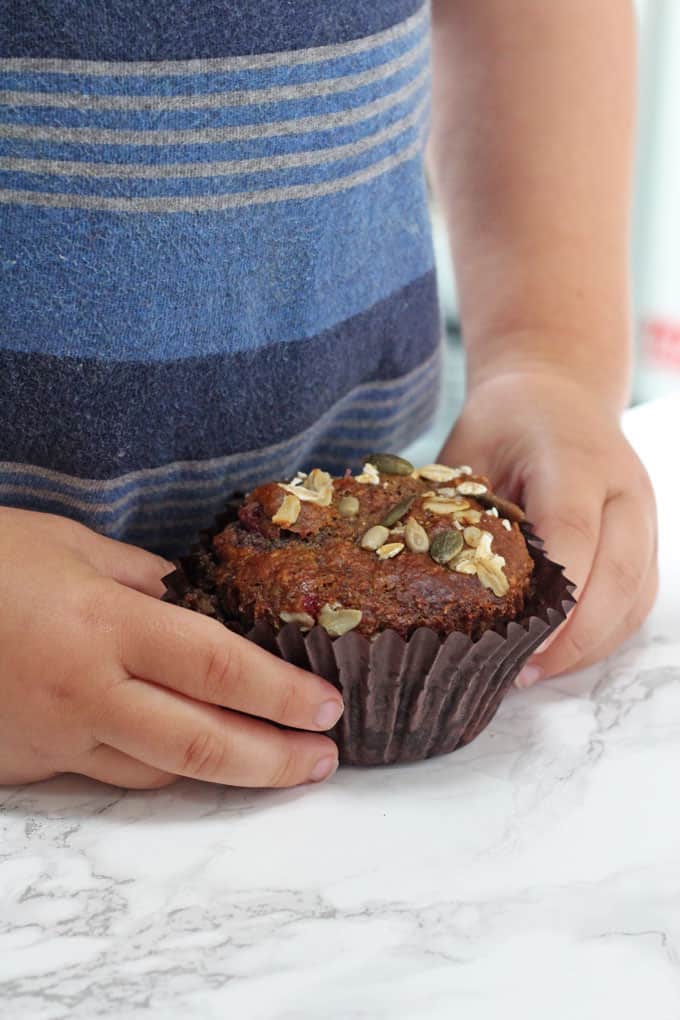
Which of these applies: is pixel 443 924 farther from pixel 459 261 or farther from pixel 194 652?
pixel 459 261

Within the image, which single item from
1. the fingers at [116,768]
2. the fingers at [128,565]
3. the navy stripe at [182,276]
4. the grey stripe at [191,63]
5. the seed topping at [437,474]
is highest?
the grey stripe at [191,63]

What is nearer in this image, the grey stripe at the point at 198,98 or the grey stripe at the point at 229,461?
the grey stripe at the point at 198,98

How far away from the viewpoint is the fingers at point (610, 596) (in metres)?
0.93

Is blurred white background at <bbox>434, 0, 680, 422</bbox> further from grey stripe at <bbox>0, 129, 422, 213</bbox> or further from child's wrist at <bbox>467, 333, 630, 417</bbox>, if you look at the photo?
grey stripe at <bbox>0, 129, 422, 213</bbox>

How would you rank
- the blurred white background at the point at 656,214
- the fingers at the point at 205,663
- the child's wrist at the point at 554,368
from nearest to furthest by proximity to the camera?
the fingers at the point at 205,663, the child's wrist at the point at 554,368, the blurred white background at the point at 656,214

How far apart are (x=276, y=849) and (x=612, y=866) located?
21cm

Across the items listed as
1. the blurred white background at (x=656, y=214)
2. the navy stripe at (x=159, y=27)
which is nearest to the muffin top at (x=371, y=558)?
the navy stripe at (x=159, y=27)

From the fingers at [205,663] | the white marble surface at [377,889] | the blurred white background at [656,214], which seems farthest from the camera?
the blurred white background at [656,214]

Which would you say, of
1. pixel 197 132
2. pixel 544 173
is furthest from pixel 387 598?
pixel 544 173

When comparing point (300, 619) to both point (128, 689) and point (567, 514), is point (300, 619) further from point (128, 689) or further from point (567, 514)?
point (567, 514)

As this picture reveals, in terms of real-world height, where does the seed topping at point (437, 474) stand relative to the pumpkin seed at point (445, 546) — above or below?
above

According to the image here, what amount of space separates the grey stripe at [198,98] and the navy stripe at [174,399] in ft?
0.58

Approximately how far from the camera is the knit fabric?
2.70ft

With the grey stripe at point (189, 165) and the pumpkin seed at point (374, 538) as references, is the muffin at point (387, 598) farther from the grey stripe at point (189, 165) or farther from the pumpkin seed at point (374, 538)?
the grey stripe at point (189, 165)
